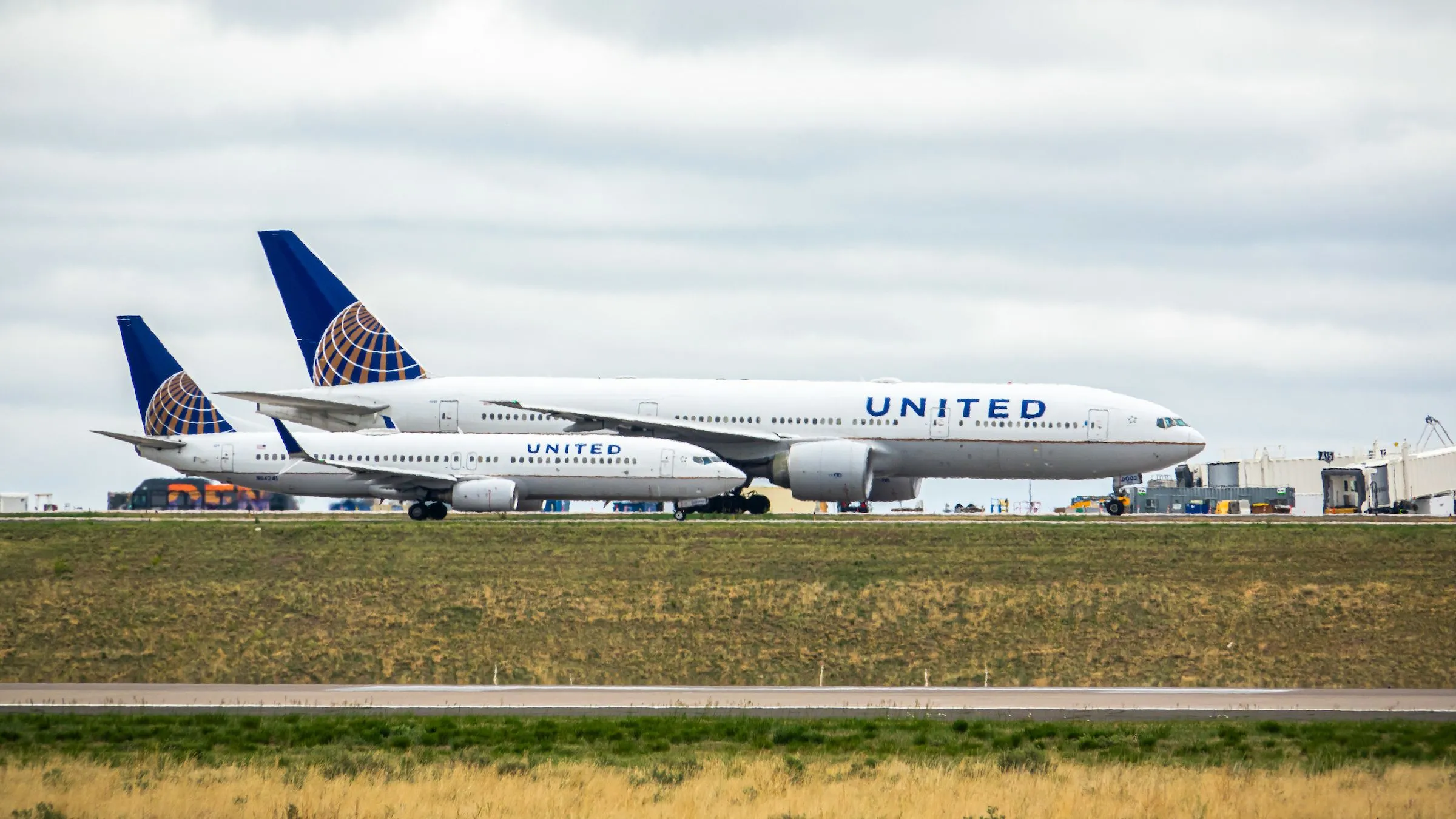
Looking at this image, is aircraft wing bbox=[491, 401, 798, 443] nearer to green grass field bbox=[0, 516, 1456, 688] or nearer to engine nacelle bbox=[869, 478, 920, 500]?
engine nacelle bbox=[869, 478, 920, 500]

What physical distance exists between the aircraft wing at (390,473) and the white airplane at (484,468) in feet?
0.13

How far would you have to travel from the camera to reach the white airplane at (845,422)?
57781 mm

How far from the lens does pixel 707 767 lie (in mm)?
20203

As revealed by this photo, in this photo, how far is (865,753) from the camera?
836 inches

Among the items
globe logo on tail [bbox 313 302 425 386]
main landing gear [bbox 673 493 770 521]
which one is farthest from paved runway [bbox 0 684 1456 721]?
globe logo on tail [bbox 313 302 425 386]

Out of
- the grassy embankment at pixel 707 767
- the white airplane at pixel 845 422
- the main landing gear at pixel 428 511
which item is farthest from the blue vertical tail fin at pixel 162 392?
the grassy embankment at pixel 707 767

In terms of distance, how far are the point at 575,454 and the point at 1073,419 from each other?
1780 centimetres

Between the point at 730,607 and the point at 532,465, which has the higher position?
the point at 532,465

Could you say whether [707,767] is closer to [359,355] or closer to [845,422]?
[845,422]

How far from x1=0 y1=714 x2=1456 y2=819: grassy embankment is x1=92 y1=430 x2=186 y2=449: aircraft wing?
37.3 meters

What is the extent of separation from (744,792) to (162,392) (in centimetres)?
5353

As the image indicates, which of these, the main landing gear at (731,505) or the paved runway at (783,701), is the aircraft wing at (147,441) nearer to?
the main landing gear at (731,505)

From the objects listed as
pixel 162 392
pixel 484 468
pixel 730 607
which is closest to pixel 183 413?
pixel 162 392

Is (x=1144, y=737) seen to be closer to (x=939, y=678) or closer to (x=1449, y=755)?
(x=1449, y=755)
